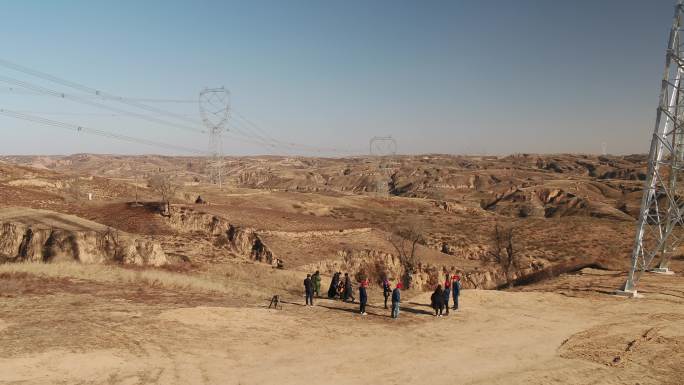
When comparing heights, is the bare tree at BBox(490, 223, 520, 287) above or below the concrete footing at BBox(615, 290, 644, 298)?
below

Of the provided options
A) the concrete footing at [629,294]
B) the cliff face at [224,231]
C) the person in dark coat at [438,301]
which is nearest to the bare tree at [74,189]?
the cliff face at [224,231]

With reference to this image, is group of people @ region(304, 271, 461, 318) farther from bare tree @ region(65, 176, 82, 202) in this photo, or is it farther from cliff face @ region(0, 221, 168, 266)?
bare tree @ region(65, 176, 82, 202)

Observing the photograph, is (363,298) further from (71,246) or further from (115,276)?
(71,246)

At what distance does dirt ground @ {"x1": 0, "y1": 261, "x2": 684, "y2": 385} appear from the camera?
549 inches

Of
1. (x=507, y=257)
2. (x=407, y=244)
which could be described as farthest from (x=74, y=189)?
(x=507, y=257)

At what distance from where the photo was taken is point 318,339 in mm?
17344

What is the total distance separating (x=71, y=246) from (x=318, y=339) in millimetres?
22105

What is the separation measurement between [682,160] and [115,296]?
2993 cm

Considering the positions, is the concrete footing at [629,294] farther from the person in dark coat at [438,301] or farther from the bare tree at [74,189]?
the bare tree at [74,189]

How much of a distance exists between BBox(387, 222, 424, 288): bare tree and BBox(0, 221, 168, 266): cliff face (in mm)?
20894

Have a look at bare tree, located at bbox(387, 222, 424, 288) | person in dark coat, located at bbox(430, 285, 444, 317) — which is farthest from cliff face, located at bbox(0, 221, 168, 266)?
bare tree, located at bbox(387, 222, 424, 288)

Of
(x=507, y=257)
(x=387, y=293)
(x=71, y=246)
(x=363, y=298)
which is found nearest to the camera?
(x=363, y=298)

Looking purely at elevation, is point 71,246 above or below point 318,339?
above

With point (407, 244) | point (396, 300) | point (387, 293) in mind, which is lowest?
point (407, 244)
